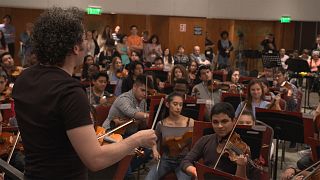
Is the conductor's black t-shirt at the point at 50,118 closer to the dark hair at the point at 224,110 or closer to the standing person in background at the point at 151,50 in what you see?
the dark hair at the point at 224,110

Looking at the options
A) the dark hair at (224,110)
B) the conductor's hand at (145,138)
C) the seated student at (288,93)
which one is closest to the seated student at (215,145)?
the dark hair at (224,110)

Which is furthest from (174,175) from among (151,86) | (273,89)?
(273,89)

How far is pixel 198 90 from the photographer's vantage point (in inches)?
288

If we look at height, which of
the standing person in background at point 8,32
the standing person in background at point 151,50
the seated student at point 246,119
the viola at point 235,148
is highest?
the standing person in background at point 8,32

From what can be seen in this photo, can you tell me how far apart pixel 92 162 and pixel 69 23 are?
572 millimetres

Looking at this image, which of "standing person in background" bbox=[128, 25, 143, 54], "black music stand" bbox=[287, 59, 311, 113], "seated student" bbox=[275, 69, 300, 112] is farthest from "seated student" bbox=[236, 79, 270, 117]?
"standing person in background" bbox=[128, 25, 143, 54]

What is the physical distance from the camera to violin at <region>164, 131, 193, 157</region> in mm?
4703

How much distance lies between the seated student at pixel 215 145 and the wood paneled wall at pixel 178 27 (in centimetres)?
980

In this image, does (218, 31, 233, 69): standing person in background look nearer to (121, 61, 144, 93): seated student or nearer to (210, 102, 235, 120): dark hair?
(121, 61, 144, 93): seated student

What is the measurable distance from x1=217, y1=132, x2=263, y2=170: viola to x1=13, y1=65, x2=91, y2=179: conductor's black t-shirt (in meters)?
2.16

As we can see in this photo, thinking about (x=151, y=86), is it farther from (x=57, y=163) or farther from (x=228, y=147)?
(x=57, y=163)

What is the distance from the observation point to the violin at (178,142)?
15.4ft

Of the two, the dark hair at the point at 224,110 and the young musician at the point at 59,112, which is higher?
the young musician at the point at 59,112

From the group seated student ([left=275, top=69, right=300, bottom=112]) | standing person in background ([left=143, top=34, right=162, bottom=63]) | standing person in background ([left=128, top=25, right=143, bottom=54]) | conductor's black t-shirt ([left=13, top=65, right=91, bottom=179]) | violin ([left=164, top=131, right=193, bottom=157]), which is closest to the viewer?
conductor's black t-shirt ([left=13, top=65, right=91, bottom=179])
